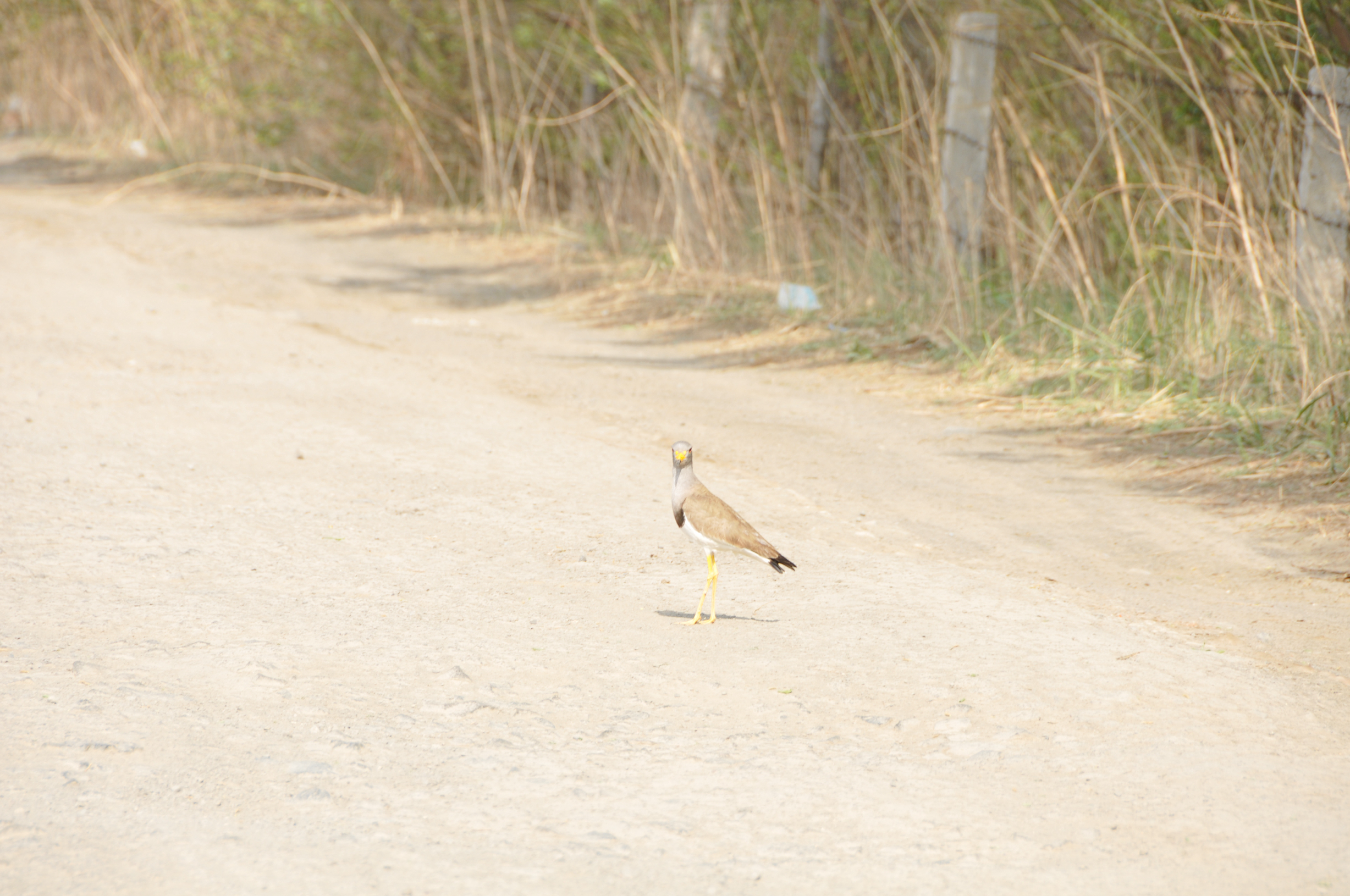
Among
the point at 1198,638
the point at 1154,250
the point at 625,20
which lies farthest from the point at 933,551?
the point at 625,20

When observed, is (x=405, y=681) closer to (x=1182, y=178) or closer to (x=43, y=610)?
(x=43, y=610)

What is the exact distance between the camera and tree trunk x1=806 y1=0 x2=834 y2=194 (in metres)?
9.33

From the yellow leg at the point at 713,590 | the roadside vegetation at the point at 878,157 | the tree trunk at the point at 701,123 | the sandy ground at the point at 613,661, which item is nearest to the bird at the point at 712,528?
the yellow leg at the point at 713,590

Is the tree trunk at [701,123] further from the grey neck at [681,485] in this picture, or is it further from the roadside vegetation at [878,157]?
the grey neck at [681,485]

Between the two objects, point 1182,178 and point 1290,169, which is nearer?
point 1290,169

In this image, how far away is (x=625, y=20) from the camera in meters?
10.4

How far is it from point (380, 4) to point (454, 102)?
1080mm

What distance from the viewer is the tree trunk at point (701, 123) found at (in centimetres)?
950

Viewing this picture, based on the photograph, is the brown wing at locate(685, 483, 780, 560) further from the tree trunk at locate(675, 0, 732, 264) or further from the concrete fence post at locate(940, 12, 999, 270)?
the tree trunk at locate(675, 0, 732, 264)

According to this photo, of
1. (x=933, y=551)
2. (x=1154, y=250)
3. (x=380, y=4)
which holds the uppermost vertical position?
(x=380, y=4)

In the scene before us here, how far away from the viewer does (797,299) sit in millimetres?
8680

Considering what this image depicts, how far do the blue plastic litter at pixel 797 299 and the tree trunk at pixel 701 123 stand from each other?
3.28ft

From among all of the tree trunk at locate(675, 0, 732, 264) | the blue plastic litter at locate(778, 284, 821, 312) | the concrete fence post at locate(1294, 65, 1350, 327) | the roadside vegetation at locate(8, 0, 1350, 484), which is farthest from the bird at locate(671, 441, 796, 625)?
the tree trunk at locate(675, 0, 732, 264)

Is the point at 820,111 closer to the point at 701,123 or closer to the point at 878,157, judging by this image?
the point at 878,157
